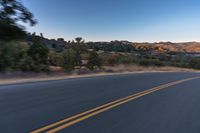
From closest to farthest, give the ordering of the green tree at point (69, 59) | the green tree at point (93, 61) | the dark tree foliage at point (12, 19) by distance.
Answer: the dark tree foliage at point (12, 19)
the green tree at point (69, 59)
the green tree at point (93, 61)

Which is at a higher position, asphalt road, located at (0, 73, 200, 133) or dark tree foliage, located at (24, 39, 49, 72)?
asphalt road, located at (0, 73, 200, 133)

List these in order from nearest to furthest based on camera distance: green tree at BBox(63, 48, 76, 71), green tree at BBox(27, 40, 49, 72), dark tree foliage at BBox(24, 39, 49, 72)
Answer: dark tree foliage at BBox(24, 39, 49, 72)
green tree at BBox(27, 40, 49, 72)
green tree at BBox(63, 48, 76, 71)

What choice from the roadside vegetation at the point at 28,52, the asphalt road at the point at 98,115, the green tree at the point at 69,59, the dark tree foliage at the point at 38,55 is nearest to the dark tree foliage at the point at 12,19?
the roadside vegetation at the point at 28,52

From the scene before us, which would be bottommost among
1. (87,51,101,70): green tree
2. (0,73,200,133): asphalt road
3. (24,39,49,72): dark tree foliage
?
(87,51,101,70): green tree

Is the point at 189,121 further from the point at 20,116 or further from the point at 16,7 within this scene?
the point at 16,7

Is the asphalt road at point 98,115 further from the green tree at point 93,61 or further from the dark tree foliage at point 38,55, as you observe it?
the green tree at point 93,61

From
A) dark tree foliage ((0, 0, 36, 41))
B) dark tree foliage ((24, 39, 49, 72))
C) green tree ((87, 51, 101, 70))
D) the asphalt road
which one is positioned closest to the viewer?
the asphalt road

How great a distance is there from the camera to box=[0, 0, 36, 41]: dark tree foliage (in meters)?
18.2

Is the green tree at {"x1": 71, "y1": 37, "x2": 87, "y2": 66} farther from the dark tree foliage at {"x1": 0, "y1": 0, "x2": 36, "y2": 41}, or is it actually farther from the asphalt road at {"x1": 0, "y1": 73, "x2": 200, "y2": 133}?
the asphalt road at {"x1": 0, "y1": 73, "x2": 200, "y2": 133}

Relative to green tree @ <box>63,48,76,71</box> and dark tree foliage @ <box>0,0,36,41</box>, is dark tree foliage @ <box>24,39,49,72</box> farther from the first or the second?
dark tree foliage @ <box>0,0,36,41</box>

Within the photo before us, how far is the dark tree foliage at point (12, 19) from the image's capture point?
18234mm

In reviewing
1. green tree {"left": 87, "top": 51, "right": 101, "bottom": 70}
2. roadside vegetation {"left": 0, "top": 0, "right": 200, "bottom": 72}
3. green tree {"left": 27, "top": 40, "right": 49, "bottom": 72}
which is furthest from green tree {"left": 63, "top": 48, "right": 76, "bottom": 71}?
green tree {"left": 27, "top": 40, "right": 49, "bottom": 72}

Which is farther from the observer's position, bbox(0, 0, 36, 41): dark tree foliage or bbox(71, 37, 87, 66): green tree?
bbox(71, 37, 87, 66): green tree

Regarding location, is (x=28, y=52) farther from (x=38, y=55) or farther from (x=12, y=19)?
(x=12, y=19)
